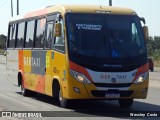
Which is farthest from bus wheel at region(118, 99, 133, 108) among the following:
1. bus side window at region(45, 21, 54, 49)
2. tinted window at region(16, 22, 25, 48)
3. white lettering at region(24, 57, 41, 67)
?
tinted window at region(16, 22, 25, 48)

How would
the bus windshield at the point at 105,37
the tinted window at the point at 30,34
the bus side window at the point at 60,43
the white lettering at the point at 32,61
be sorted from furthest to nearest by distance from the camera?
the tinted window at the point at 30,34
the white lettering at the point at 32,61
the bus side window at the point at 60,43
the bus windshield at the point at 105,37

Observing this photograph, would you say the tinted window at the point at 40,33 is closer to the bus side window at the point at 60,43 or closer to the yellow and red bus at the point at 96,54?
the yellow and red bus at the point at 96,54

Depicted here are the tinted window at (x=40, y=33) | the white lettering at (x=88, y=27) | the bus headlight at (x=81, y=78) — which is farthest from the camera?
the tinted window at (x=40, y=33)

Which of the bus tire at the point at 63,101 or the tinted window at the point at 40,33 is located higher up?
the tinted window at the point at 40,33

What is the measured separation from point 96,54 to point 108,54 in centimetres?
33

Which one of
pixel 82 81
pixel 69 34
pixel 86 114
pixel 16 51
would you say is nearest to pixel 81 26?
pixel 69 34

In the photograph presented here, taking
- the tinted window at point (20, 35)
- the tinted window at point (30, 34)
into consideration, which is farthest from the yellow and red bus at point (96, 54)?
the tinted window at point (20, 35)

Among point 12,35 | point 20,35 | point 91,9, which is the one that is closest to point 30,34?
point 20,35

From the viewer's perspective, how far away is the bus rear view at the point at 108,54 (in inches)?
546

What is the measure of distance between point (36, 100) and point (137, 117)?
568cm

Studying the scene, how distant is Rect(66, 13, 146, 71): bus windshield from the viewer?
555 inches

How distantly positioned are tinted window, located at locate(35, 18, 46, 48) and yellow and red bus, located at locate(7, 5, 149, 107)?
918 mm

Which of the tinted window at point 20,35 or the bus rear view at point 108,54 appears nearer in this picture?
the bus rear view at point 108,54

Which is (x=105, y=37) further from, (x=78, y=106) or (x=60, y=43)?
(x=78, y=106)
